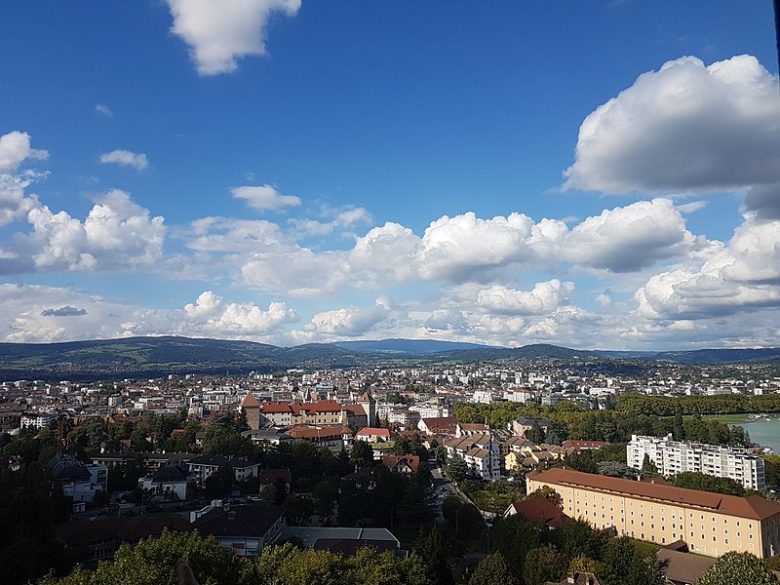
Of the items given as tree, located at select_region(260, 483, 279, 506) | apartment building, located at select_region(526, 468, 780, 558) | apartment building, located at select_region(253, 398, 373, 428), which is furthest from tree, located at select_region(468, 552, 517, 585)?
apartment building, located at select_region(253, 398, 373, 428)

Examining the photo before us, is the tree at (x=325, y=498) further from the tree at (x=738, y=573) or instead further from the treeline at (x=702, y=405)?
the treeline at (x=702, y=405)

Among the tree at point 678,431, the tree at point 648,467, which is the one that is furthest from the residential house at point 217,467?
the tree at point 678,431

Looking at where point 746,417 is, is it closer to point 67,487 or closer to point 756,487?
point 756,487

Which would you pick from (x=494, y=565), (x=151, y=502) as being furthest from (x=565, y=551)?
(x=151, y=502)

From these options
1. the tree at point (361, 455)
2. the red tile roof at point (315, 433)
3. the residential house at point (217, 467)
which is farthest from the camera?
the red tile roof at point (315, 433)

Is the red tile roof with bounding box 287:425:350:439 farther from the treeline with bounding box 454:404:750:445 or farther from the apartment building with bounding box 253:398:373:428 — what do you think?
the treeline with bounding box 454:404:750:445

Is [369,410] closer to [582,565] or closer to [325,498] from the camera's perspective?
[325,498]
